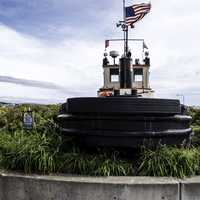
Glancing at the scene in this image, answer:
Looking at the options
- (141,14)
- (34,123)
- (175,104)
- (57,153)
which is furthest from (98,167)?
(141,14)

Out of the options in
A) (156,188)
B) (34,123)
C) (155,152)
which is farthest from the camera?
(34,123)

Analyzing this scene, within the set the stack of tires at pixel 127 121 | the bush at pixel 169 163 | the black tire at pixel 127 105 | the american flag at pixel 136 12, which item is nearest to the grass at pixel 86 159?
the bush at pixel 169 163

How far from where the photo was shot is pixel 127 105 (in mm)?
4332

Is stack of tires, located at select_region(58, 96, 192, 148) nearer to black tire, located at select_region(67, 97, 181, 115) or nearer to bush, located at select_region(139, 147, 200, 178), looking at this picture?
black tire, located at select_region(67, 97, 181, 115)

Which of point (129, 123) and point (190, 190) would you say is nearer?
point (190, 190)

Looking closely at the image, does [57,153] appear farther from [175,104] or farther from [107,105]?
[175,104]

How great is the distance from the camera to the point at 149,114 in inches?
174

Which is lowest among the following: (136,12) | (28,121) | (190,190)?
(190,190)

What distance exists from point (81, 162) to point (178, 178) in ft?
3.36

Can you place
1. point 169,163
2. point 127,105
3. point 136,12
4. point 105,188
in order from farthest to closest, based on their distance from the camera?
1. point 136,12
2. point 127,105
3. point 169,163
4. point 105,188

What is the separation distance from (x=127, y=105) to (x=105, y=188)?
95 cm

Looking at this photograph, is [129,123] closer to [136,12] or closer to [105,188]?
[105,188]

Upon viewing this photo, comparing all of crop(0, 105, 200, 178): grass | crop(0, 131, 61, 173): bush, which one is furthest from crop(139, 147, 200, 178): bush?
crop(0, 131, 61, 173): bush

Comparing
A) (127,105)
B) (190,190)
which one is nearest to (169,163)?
Answer: (190,190)
